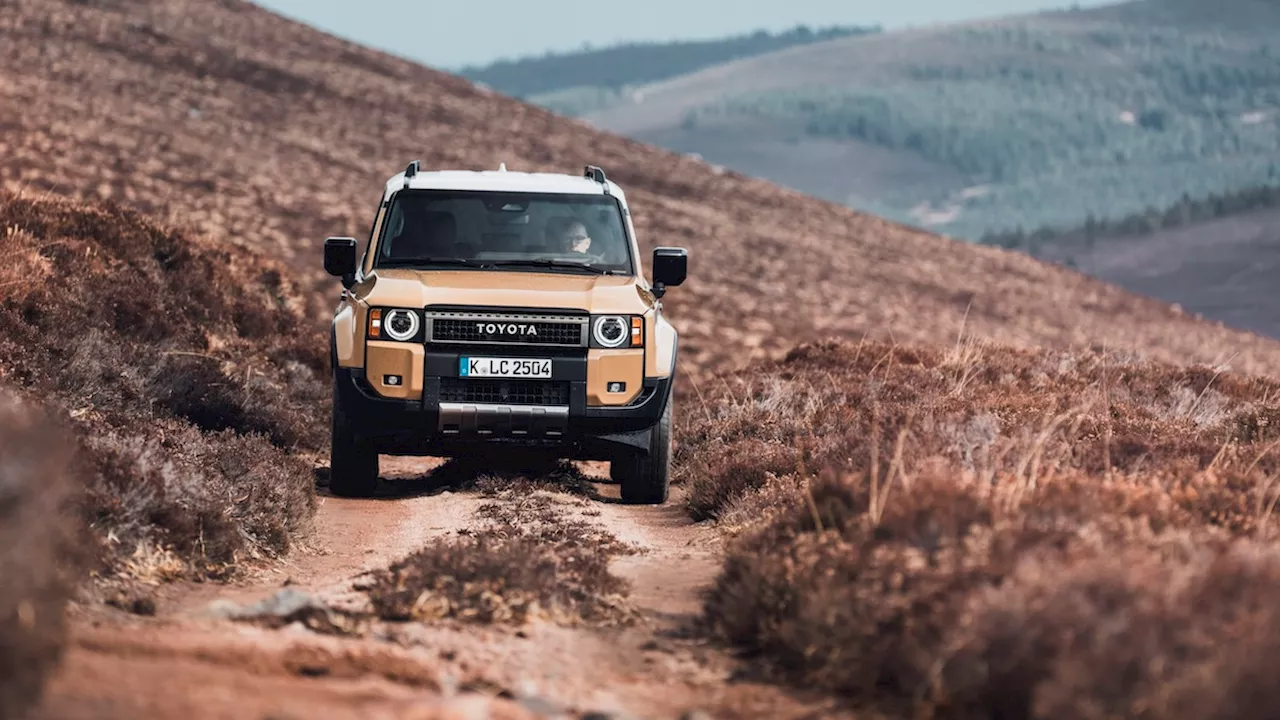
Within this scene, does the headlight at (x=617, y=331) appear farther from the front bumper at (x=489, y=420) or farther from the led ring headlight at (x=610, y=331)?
the front bumper at (x=489, y=420)

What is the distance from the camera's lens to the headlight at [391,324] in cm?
1057

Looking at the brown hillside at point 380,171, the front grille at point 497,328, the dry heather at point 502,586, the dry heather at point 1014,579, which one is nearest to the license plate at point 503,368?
the front grille at point 497,328

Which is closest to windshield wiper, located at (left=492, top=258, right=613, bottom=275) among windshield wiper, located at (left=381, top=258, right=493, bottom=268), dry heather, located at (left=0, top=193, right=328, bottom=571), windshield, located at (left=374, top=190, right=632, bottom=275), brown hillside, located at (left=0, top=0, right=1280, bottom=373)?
windshield, located at (left=374, top=190, right=632, bottom=275)

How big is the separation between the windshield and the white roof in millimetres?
57

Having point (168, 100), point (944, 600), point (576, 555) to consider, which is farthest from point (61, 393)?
point (168, 100)

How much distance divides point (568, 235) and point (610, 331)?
1.29 meters

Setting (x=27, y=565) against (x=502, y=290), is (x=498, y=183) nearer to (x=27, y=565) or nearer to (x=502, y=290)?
(x=502, y=290)

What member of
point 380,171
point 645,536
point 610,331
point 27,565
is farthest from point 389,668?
point 380,171

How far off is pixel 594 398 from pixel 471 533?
61.3 inches

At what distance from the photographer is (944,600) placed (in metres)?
5.54

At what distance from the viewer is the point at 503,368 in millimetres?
10586

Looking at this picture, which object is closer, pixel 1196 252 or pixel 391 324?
pixel 391 324

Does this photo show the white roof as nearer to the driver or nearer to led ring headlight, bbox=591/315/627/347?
the driver

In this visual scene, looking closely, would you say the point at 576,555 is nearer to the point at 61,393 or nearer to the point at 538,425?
the point at 538,425
